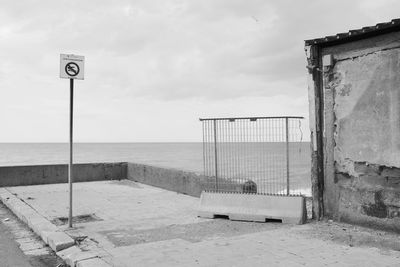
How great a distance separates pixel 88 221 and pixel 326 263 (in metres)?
5.18

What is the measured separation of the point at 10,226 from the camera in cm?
855

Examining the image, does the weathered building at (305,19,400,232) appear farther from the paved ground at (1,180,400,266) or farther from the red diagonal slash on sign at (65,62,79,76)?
the red diagonal slash on sign at (65,62,79,76)

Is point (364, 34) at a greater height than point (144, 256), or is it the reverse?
A: point (364, 34)

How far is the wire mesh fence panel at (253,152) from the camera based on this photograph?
27.2 feet

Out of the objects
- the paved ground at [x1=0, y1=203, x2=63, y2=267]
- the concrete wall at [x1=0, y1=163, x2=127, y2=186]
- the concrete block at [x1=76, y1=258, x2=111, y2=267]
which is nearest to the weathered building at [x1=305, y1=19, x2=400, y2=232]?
the concrete block at [x1=76, y1=258, x2=111, y2=267]

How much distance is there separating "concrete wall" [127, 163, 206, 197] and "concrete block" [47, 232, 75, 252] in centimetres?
466

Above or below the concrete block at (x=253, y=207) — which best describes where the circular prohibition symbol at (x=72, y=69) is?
above

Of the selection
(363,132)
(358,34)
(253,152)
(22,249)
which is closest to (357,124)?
(363,132)

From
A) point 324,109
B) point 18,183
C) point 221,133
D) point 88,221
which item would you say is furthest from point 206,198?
point 18,183

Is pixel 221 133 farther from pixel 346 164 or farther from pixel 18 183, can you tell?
pixel 18 183

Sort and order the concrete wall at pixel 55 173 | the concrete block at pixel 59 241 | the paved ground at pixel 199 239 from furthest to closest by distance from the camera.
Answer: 1. the concrete wall at pixel 55 173
2. the concrete block at pixel 59 241
3. the paved ground at pixel 199 239

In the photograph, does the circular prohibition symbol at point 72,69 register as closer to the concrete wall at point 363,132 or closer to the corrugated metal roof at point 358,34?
the corrugated metal roof at point 358,34

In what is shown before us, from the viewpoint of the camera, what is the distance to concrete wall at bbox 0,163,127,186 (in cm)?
1472

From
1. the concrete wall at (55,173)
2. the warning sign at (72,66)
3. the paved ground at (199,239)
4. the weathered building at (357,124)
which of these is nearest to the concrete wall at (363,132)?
the weathered building at (357,124)
